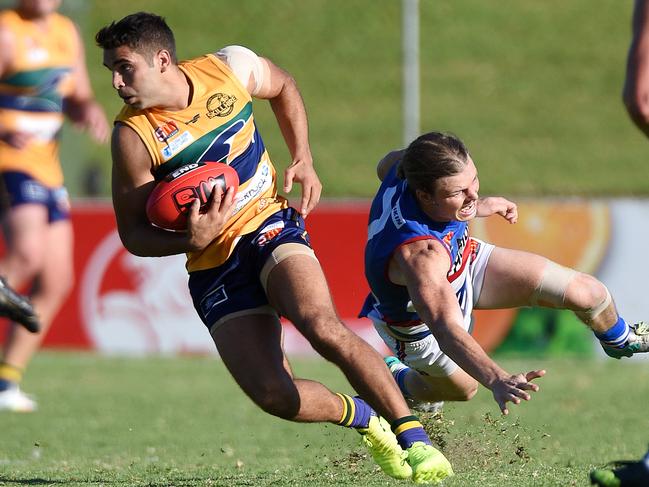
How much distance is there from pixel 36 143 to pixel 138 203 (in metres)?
3.95

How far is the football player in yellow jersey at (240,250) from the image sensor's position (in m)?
5.05

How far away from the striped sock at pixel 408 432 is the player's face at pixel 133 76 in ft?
5.84

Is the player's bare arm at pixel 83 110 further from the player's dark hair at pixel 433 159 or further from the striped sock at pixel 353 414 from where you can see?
the striped sock at pixel 353 414

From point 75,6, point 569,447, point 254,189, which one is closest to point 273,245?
point 254,189

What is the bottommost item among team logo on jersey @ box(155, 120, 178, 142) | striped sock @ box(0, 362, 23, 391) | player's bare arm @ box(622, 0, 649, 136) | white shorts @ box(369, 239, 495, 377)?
striped sock @ box(0, 362, 23, 391)

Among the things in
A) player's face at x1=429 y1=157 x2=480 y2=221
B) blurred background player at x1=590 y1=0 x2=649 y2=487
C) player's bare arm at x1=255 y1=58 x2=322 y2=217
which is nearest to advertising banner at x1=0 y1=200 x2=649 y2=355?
player's bare arm at x1=255 y1=58 x2=322 y2=217

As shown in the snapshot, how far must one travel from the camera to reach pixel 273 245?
17.6 ft

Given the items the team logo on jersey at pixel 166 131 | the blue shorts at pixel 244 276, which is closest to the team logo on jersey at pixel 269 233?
the blue shorts at pixel 244 276

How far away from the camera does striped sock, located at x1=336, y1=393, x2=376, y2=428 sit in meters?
5.41

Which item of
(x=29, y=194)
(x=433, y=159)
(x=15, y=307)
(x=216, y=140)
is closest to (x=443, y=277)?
(x=433, y=159)

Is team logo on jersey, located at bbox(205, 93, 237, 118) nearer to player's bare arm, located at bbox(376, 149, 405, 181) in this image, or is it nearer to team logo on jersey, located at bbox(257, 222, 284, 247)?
team logo on jersey, located at bbox(257, 222, 284, 247)

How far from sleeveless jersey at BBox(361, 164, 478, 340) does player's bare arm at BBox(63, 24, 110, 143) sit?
3195mm

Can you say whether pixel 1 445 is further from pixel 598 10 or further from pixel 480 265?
pixel 598 10

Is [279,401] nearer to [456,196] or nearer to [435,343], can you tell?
[435,343]
